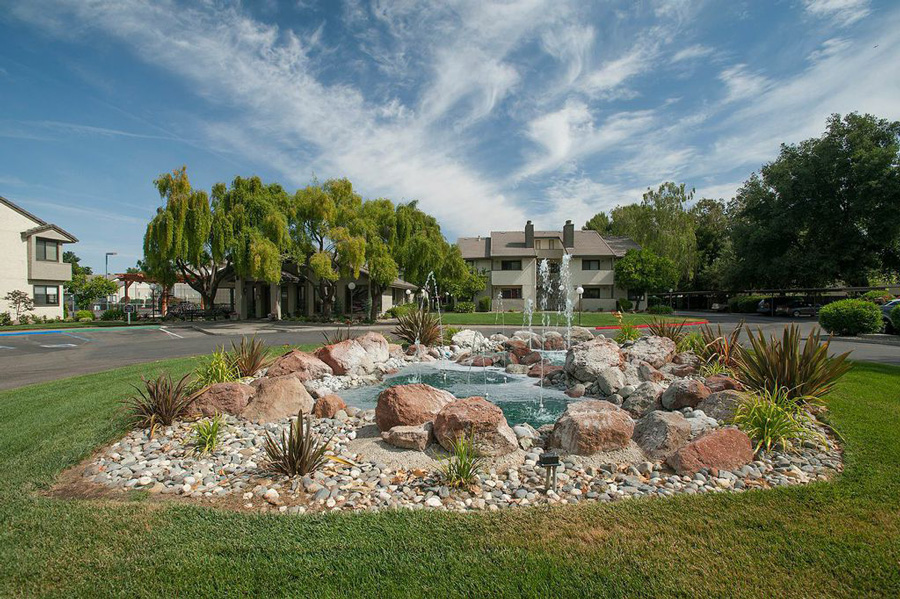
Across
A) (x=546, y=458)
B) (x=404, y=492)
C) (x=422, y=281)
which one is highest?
(x=422, y=281)

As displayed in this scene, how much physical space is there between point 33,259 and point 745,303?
59.6 meters

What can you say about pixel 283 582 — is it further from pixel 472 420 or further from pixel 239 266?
pixel 239 266

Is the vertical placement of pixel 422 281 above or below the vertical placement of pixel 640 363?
above

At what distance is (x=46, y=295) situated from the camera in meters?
32.2

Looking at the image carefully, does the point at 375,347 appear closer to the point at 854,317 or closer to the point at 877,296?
the point at 854,317

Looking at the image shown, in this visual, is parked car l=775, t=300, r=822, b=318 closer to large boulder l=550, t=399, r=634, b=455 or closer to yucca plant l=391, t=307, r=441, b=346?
yucca plant l=391, t=307, r=441, b=346

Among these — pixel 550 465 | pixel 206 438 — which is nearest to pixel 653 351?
pixel 550 465

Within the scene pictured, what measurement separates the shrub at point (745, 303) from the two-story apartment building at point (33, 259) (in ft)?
192

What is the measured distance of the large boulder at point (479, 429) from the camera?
15.9 ft

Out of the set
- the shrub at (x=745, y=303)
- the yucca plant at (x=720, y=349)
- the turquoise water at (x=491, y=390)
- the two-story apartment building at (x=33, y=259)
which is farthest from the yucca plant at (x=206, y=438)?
the shrub at (x=745, y=303)

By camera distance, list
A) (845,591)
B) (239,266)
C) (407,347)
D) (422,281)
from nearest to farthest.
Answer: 1. (845,591)
2. (407,347)
3. (239,266)
4. (422,281)

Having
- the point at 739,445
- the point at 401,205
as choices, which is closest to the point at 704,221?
the point at 401,205

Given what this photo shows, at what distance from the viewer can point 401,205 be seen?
33.0 m

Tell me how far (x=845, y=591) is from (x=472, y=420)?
3.14m
